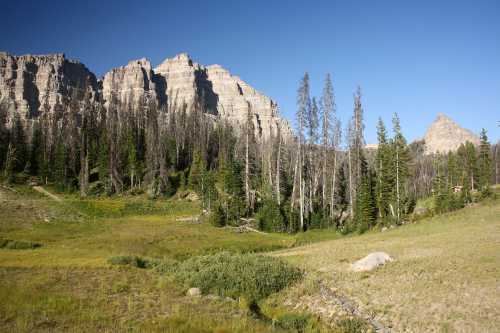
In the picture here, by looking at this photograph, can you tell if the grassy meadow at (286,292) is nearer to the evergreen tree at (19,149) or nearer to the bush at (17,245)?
the bush at (17,245)

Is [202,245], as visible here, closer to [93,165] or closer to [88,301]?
[88,301]

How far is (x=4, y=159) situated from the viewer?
80.4m

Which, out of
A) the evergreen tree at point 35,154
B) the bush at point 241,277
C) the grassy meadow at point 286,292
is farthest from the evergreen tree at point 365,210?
the evergreen tree at point 35,154

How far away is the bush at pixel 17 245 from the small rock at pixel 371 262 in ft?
90.8

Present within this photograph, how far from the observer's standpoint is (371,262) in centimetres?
2089

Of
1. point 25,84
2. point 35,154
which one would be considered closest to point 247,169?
point 35,154

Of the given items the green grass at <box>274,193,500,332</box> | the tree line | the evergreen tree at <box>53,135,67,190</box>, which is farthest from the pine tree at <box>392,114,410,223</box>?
the evergreen tree at <box>53,135,67,190</box>

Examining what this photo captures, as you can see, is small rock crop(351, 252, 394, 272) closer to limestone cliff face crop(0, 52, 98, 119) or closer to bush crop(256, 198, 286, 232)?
bush crop(256, 198, 286, 232)

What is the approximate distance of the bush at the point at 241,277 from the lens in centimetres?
1825

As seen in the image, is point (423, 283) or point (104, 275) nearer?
point (423, 283)

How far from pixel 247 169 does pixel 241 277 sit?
4061 cm

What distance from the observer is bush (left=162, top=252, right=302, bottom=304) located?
18250 mm

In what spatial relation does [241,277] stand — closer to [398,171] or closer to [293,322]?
[293,322]

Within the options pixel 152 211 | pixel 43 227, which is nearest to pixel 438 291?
pixel 43 227
